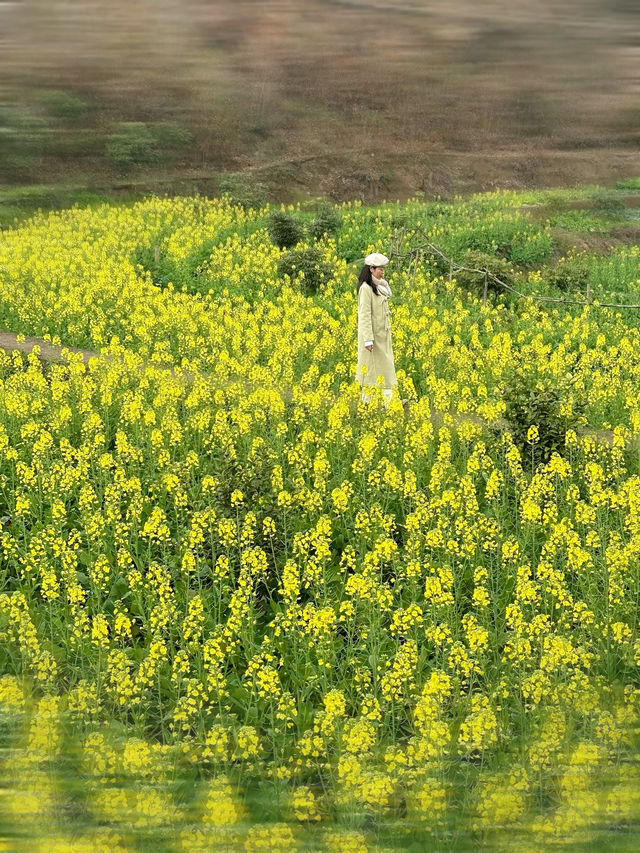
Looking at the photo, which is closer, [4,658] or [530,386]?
[4,658]

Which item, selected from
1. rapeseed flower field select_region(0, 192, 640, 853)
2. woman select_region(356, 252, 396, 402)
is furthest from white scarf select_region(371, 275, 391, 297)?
rapeseed flower field select_region(0, 192, 640, 853)

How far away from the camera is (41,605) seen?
5.81 meters

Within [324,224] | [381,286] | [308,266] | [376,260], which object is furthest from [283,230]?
[376,260]

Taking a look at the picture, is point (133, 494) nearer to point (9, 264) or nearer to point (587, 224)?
point (9, 264)

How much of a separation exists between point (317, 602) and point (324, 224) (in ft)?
58.3

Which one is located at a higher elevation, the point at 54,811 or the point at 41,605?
the point at 54,811

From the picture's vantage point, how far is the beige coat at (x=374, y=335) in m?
8.98

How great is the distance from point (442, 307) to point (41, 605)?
33.9 ft

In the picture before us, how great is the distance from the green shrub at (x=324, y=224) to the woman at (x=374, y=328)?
43.2 ft

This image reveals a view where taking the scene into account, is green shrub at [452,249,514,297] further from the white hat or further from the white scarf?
the white hat

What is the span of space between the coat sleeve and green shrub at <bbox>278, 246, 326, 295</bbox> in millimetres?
8277

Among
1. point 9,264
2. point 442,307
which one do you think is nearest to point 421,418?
point 442,307

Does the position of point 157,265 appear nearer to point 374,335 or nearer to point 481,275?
point 481,275

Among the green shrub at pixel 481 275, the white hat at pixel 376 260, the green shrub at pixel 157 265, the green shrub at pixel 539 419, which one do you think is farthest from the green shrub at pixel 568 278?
the green shrub at pixel 539 419
